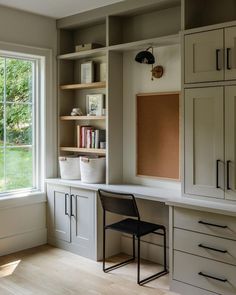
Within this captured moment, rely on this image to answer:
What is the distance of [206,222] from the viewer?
3029 mm

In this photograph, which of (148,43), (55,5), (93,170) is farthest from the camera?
(93,170)

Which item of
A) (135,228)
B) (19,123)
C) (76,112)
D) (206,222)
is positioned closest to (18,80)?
(19,123)

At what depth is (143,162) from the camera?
4035 millimetres

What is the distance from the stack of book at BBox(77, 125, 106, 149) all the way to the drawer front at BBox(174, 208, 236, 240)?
141cm

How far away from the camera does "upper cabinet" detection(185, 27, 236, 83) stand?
296cm

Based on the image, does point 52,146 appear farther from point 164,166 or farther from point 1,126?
point 164,166

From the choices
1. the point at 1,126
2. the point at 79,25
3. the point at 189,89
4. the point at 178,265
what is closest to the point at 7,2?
the point at 79,25

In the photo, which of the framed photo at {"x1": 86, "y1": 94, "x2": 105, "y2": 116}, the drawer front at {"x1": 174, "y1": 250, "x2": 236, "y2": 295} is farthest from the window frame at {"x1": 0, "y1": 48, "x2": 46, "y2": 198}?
the drawer front at {"x1": 174, "y1": 250, "x2": 236, "y2": 295}

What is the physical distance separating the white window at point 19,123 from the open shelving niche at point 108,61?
11.8 inches

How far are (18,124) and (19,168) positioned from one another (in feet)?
1.61

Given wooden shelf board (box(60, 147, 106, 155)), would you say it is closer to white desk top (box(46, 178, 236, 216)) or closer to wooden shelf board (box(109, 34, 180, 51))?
white desk top (box(46, 178, 236, 216))

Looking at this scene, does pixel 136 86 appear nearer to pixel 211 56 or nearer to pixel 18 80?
pixel 211 56

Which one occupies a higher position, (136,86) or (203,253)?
(136,86)

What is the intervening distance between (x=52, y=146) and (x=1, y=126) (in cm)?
65
